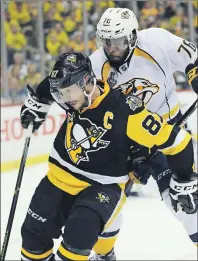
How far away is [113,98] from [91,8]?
4.13 meters

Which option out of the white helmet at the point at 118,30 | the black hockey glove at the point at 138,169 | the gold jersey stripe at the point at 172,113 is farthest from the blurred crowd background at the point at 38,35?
the black hockey glove at the point at 138,169

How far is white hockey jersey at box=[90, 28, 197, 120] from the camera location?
8.89ft

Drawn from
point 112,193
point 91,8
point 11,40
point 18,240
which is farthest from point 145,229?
point 91,8

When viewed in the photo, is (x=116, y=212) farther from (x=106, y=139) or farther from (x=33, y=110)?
(x=33, y=110)

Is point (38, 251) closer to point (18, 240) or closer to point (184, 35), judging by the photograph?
point (18, 240)

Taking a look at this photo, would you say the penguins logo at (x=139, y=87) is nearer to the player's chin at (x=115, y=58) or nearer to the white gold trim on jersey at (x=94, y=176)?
the player's chin at (x=115, y=58)

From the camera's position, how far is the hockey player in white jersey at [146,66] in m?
2.57

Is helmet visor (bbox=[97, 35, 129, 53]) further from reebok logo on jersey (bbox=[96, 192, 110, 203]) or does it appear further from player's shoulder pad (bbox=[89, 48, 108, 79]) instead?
reebok logo on jersey (bbox=[96, 192, 110, 203])

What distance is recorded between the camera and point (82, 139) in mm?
2402

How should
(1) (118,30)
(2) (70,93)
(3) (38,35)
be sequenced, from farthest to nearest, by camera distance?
1. (3) (38,35)
2. (1) (118,30)
3. (2) (70,93)

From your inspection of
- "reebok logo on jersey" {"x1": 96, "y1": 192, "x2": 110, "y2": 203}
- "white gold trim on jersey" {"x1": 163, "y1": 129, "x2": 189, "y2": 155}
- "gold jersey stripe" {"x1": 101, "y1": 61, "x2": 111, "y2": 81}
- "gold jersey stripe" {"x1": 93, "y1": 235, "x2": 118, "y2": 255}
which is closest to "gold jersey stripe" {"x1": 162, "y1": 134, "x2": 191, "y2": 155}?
"white gold trim on jersey" {"x1": 163, "y1": 129, "x2": 189, "y2": 155}

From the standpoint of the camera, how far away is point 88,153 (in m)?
2.41

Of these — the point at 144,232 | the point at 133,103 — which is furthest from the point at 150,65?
the point at 144,232

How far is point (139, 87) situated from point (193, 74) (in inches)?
9.1
